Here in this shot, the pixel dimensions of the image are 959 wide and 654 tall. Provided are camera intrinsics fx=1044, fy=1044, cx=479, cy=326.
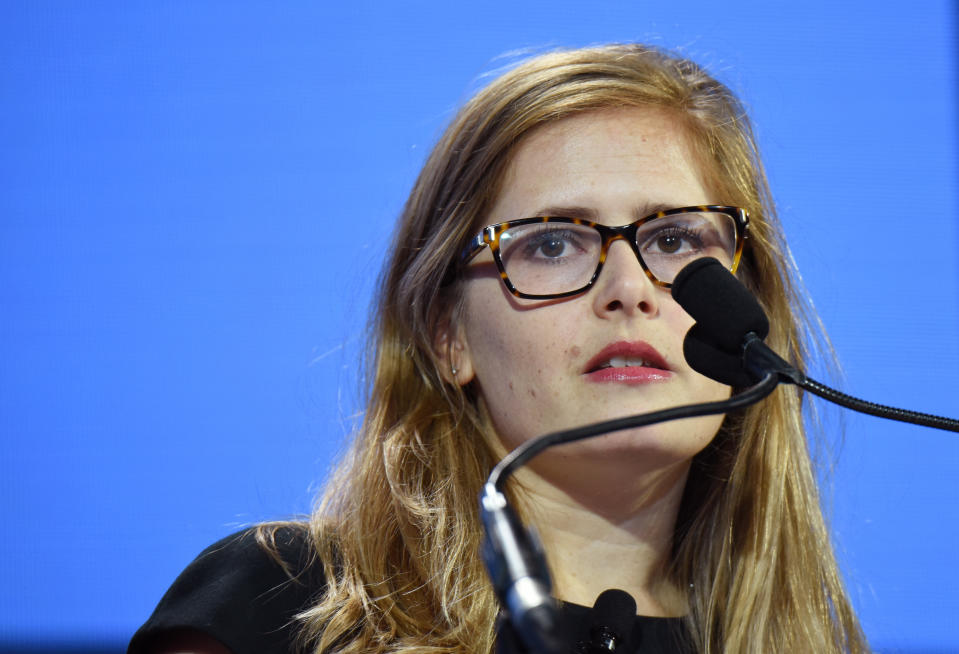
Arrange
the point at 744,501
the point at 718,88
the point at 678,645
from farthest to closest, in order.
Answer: the point at 718,88 < the point at 744,501 < the point at 678,645

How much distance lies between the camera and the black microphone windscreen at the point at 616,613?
3.72 ft

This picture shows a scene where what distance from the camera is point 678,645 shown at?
128cm

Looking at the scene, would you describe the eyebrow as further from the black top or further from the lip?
the black top

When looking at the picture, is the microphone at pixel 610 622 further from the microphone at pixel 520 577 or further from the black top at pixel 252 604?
the microphone at pixel 520 577

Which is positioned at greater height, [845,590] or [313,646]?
[313,646]

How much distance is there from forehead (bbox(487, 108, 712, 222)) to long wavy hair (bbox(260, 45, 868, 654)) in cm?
2

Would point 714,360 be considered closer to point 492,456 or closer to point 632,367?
point 632,367

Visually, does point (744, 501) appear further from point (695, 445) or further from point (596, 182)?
point (596, 182)

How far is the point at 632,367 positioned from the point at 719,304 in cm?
30

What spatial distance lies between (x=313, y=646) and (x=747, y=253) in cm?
76

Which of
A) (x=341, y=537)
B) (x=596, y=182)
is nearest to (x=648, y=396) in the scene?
(x=596, y=182)

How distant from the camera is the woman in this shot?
120 centimetres

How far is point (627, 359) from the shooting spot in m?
1.19

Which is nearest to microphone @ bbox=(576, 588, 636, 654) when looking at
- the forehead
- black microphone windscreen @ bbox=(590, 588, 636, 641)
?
black microphone windscreen @ bbox=(590, 588, 636, 641)
